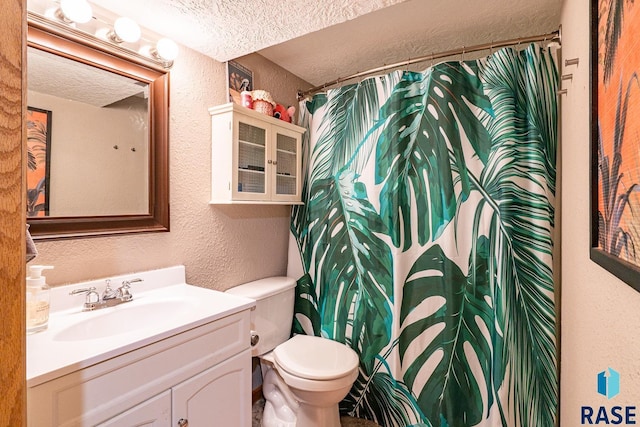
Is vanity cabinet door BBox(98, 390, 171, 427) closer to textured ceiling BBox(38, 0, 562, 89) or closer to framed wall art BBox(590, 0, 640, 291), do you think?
framed wall art BBox(590, 0, 640, 291)

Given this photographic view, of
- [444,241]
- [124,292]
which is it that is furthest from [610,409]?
[124,292]

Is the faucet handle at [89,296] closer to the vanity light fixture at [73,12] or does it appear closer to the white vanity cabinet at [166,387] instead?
the white vanity cabinet at [166,387]

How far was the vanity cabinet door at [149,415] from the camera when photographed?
858mm

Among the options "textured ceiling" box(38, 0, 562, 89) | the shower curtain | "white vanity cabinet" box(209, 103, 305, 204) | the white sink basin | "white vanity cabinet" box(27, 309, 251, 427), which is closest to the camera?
"white vanity cabinet" box(27, 309, 251, 427)

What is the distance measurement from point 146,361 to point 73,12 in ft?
3.99

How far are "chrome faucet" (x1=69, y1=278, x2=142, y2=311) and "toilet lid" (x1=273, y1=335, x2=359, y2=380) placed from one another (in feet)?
2.56

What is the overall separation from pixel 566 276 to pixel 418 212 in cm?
69

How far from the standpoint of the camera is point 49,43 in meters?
1.10

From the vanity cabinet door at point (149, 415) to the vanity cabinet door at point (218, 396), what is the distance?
0.08 feet

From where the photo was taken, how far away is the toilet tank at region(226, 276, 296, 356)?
5.52 feet

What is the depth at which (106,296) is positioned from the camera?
1.20 m

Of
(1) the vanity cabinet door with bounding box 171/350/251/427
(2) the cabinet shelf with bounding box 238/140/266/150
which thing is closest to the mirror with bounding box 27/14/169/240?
(2) the cabinet shelf with bounding box 238/140/266/150

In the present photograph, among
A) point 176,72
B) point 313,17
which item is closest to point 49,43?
point 176,72

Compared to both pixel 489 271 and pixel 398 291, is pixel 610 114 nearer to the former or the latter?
pixel 489 271
